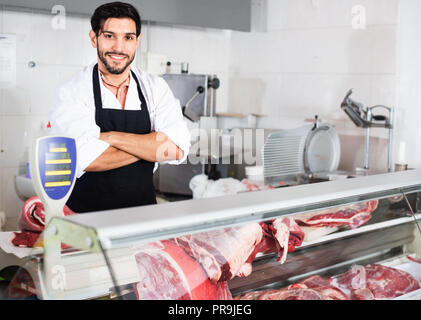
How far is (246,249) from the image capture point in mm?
1513

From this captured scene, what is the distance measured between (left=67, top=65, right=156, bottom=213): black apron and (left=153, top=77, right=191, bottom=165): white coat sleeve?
0.21 feet

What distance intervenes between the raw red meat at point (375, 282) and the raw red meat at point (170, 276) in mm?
443

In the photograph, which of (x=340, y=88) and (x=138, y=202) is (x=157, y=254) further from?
(x=340, y=88)

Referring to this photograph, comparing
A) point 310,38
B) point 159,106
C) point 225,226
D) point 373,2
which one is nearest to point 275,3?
point 310,38

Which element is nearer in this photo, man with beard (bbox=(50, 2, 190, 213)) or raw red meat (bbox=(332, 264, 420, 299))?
raw red meat (bbox=(332, 264, 420, 299))

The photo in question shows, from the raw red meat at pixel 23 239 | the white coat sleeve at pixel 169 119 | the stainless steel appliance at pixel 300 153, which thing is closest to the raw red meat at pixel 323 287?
the raw red meat at pixel 23 239

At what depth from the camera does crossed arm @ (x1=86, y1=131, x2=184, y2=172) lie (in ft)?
6.96

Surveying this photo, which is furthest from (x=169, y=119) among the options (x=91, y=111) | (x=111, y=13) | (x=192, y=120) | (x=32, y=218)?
(x=192, y=120)

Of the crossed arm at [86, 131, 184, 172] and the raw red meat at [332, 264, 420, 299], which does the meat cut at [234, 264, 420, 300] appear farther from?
the crossed arm at [86, 131, 184, 172]

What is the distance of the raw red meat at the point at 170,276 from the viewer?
4.29 feet

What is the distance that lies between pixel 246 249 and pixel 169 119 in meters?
0.96

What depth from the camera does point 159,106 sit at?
236 centimetres

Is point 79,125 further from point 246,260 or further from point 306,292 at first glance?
point 306,292

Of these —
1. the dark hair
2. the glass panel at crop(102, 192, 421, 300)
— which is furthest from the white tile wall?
the glass panel at crop(102, 192, 421, 300)
